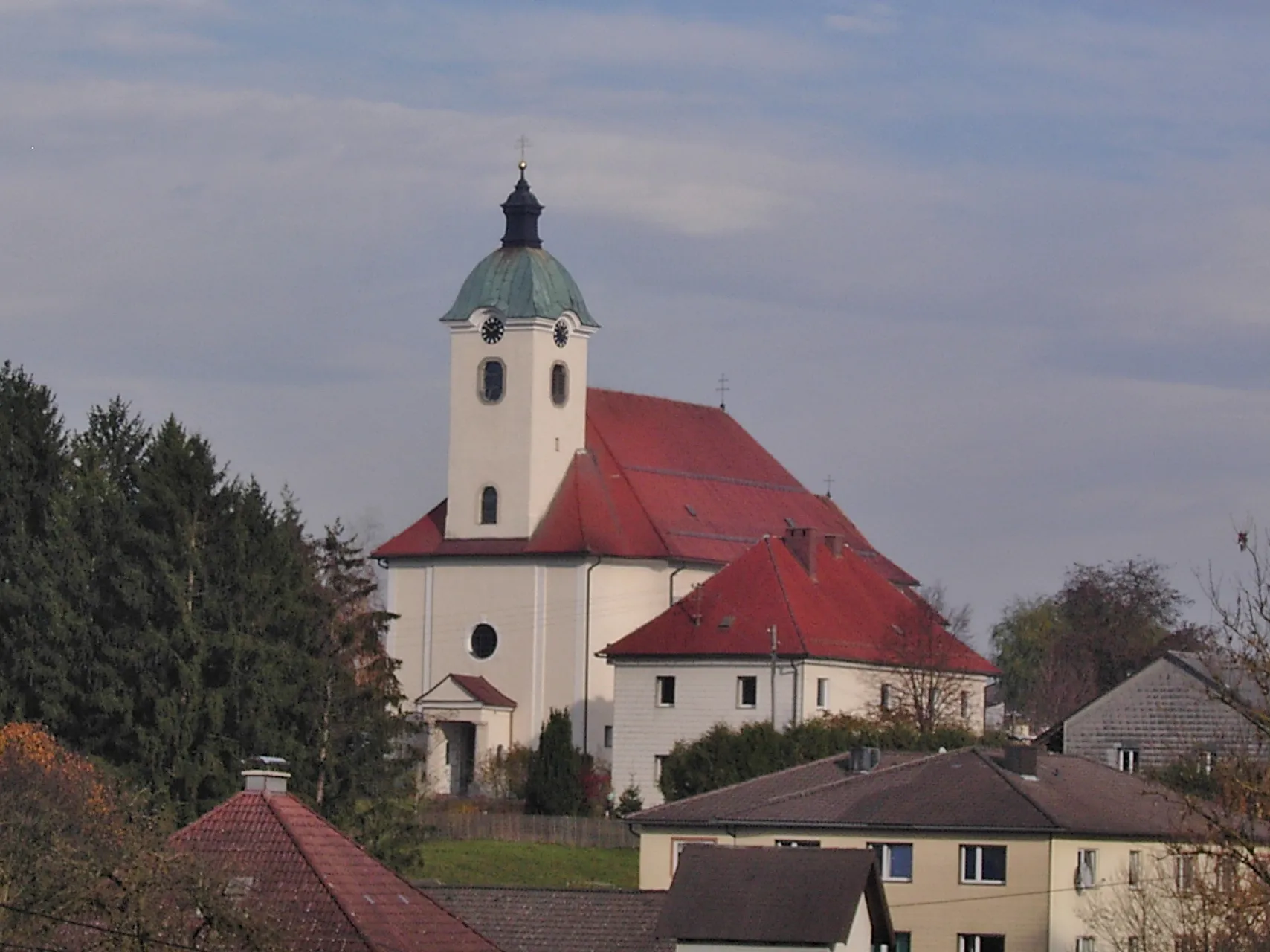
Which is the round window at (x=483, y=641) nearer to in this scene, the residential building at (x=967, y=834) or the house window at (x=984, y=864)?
the residential building at (x=967, y=834)

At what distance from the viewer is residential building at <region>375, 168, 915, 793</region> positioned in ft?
274

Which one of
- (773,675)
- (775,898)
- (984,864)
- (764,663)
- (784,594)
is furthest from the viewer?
(784,594)

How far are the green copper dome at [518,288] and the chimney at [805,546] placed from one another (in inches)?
359

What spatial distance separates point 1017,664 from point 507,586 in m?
44.0

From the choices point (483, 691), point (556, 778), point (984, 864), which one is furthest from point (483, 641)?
point (984, 864)

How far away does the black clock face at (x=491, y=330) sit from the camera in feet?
285

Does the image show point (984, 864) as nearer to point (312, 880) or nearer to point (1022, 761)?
point (1022, 761)

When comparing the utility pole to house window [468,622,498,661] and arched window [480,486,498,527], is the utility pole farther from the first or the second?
arched window [480,486,498,527]

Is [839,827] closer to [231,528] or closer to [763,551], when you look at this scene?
[231,528]

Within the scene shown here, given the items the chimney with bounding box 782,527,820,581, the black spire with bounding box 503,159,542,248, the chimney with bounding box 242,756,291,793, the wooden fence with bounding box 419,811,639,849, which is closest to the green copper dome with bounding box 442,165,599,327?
the black spire with bounding box 503,159,542,248

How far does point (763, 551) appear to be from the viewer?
268 ft

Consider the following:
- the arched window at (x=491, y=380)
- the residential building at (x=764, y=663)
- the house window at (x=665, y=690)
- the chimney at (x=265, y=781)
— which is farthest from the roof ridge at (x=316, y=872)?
the arched window at (x=491, y=380)

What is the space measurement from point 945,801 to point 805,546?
30.5 meters

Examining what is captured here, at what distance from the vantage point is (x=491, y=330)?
86.9 meters
